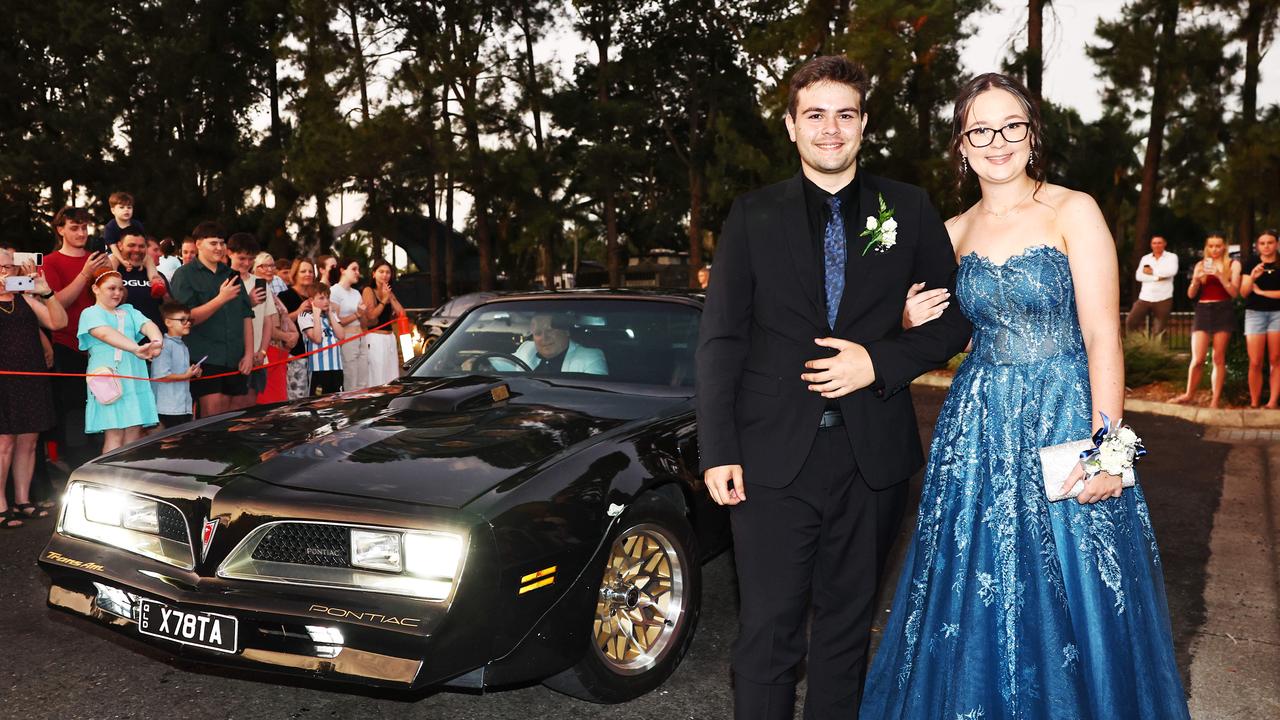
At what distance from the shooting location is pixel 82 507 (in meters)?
3.51

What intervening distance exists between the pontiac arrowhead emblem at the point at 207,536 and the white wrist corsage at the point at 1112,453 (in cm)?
257

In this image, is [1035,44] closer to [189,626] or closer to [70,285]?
[70,285]

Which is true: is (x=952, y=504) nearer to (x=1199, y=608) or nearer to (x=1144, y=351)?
(x=1199, y=608)

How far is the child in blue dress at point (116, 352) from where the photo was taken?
629cm

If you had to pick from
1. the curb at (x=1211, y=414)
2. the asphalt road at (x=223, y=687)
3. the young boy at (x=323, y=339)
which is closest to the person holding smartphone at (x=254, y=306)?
the young boy at (x=323, y=339)

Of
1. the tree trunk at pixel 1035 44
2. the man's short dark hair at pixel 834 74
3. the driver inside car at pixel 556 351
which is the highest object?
the tree trunk at pixel 1035 44

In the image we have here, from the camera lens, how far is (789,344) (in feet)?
8.78

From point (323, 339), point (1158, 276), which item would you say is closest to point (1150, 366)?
point (1158, 276)

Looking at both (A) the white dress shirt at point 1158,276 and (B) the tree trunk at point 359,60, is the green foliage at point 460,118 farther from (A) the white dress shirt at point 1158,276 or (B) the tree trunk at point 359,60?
(A) the white dress shirt at point 1158,276

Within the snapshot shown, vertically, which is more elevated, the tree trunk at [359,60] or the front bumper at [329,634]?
the tree trunk at [359,60]

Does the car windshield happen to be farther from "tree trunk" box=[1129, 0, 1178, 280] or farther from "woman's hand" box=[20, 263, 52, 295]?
"tree trunk" box=[1129, 0, 1178, 280]

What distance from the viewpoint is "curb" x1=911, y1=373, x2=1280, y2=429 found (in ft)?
32.6

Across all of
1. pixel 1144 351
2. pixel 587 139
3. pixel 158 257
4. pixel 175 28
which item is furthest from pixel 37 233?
pixel 1144 351

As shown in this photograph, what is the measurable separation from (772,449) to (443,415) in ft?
5.55
